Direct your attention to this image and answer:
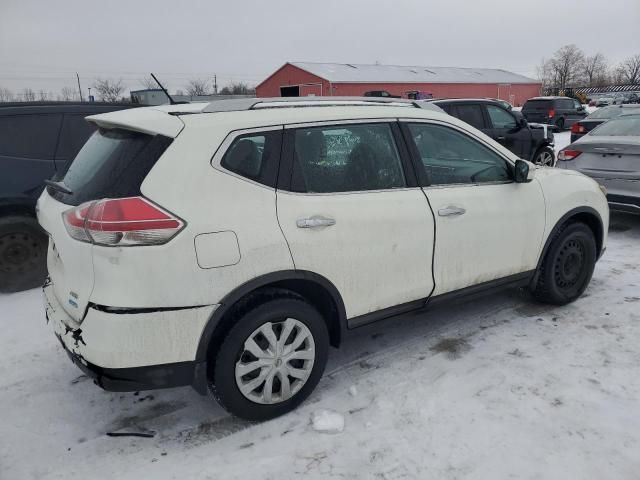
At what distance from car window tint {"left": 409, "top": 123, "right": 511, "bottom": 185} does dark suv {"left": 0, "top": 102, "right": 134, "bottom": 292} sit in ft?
11.0

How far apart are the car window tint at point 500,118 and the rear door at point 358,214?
7552 millimetres

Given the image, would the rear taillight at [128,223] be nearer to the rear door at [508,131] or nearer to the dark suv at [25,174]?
the dark suv at [25,174]

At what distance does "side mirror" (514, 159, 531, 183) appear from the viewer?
3.73 metres

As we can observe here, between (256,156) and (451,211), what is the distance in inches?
54.8

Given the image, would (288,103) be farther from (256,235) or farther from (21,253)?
(21,253)

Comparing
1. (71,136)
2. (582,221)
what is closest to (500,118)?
(582,221)

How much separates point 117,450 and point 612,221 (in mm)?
7120

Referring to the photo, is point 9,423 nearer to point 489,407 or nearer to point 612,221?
point 489,407

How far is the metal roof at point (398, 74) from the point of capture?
42294 millimetres

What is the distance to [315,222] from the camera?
280 centimetres

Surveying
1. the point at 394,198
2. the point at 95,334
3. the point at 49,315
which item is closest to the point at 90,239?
the point at 95,334

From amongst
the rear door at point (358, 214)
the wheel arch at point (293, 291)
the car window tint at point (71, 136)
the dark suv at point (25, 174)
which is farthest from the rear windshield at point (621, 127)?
the dark suv at point (25, 174)

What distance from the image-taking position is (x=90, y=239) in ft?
7.93

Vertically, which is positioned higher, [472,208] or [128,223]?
[128,223]
